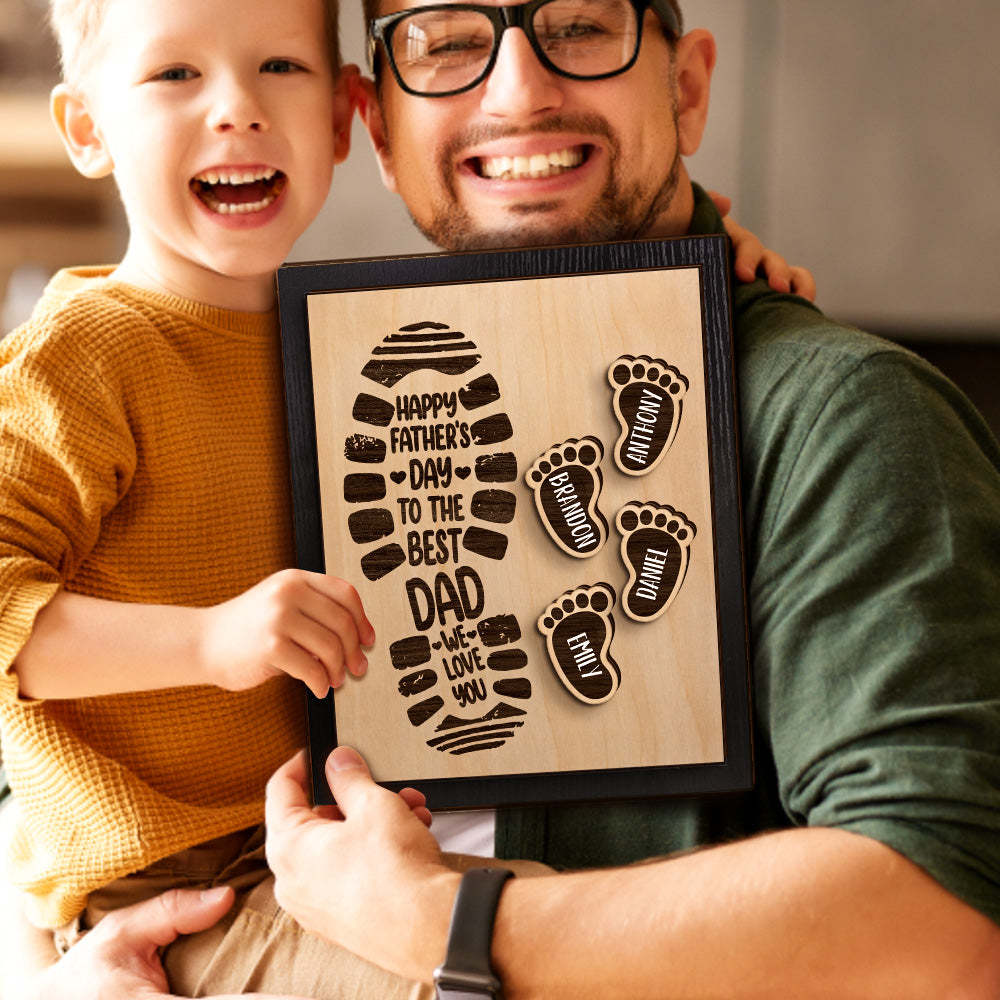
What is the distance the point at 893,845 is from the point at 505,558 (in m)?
0.35

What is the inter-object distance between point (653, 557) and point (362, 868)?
0.32 meters

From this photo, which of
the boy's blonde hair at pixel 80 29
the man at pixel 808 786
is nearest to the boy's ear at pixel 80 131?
the boy's blonde hair at pixel 80 29

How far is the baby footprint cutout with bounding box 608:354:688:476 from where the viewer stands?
92 centimetres

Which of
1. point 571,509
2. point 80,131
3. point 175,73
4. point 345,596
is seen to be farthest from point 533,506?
point 80,131

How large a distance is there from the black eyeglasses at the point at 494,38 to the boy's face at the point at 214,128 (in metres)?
0.08

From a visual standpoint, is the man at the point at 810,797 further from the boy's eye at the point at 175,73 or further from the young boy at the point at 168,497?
the boy's eye at the point at 175,73

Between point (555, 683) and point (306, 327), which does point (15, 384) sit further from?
point (555, 683)

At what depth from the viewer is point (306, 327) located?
36.8 inches

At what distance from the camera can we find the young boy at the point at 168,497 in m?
0.90

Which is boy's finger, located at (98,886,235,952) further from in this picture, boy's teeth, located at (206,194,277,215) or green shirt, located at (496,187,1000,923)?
boy's teeth, located at (206,194,277,215)

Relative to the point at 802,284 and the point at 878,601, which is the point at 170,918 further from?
the point at 802,284

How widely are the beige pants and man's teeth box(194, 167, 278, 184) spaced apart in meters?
0.59

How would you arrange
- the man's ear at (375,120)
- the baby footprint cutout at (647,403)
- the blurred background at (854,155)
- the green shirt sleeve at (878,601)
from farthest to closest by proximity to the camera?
the blurred background at (854,155)
the man's ear at (375,120)
the baby footprint cutout at (647,403)
the green shirt sleeve at (878,601)

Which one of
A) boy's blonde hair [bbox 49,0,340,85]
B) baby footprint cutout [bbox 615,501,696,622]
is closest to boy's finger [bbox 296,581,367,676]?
baby footprint cutout [bbox 615,501,696,622]
